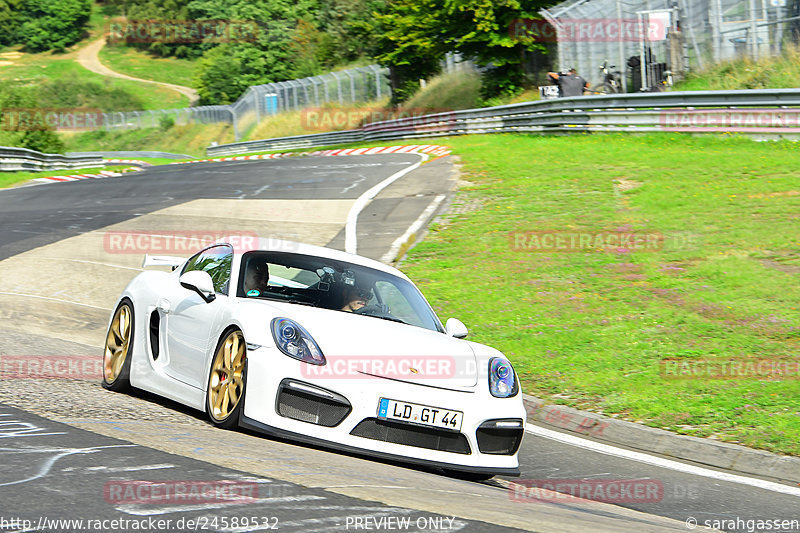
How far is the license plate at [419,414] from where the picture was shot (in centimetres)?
555

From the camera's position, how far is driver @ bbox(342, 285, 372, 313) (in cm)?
668

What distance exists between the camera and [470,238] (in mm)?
15391

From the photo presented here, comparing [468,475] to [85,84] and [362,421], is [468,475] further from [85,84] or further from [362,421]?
[85,84]

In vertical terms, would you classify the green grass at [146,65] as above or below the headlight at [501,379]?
above

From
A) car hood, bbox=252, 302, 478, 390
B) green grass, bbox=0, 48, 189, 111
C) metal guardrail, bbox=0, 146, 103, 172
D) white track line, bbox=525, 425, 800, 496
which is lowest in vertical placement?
white track line, bbox=525, 425, 800, 496

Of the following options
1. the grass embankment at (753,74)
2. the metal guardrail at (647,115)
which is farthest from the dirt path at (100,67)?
the grass embankment at (753,74)

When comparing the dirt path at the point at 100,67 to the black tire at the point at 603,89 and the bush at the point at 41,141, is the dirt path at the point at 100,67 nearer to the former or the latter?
the bush at the point at 41,141

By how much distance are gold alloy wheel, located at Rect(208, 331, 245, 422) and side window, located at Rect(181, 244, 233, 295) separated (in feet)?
2.29

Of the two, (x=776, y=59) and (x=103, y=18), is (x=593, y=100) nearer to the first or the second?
(x=776, y=59)

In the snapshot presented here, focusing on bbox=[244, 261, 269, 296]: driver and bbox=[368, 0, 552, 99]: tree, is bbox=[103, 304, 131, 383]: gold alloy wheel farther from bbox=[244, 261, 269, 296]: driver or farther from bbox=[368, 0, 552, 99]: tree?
bbox=[368, 0, 552, 99]: tree

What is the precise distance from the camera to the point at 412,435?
5613 millimetres

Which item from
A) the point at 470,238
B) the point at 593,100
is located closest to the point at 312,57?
the point at 593,100

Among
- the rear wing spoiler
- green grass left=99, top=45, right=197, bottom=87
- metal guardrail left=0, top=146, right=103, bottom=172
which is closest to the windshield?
the rear wing spoiler

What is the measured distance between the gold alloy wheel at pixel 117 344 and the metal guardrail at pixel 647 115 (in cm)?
1767
